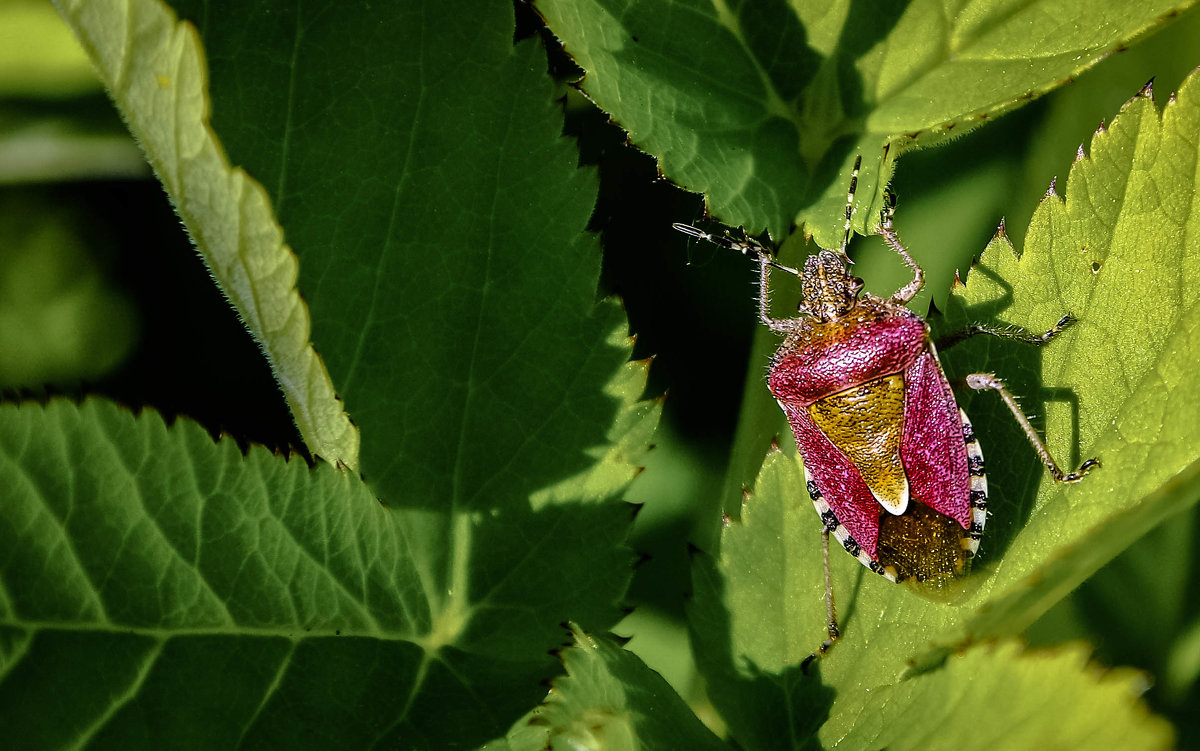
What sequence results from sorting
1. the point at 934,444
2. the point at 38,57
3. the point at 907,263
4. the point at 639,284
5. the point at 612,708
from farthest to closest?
the point at 38,57 → the point at 639,284 → the point at 907,263 → the point at 934,444 → the point at 612,708

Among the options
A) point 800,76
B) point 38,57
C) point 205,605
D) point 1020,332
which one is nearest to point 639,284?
point 800,76

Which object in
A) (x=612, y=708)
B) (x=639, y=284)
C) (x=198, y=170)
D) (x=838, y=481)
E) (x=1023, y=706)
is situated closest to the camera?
(x=1023, y=706)

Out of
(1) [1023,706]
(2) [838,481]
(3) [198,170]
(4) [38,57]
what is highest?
(4) [38,57]

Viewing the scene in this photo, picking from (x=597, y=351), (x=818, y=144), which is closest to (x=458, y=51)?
(x=597, y=351)

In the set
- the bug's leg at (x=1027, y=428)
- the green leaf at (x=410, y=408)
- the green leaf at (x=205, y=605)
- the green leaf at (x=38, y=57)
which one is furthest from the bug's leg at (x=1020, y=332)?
the green leaf at (x=38, y=57)

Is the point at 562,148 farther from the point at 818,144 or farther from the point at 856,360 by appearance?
the point at 856,360

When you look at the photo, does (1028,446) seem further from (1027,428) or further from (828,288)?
(828,288)

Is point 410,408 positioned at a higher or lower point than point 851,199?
lower
